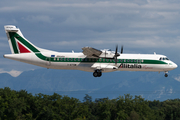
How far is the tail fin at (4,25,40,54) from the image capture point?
205ft

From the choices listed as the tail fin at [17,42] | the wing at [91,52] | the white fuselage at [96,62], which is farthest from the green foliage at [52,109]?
the wing at [91,52]

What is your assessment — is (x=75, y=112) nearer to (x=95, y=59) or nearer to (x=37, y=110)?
(x=37, y=110)

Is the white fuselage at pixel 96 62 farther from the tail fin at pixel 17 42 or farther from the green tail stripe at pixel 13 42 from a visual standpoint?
the green tail stripe at pixel 13 42

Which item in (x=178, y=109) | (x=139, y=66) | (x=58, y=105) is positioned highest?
(x=139, y=66)

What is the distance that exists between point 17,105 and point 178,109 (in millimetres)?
106213

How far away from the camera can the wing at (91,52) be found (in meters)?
55.3

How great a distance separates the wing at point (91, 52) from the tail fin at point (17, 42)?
11.6m

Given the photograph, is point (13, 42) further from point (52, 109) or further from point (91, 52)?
point (52, 109)

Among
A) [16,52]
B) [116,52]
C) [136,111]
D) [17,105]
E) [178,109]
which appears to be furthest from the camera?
[178,109]

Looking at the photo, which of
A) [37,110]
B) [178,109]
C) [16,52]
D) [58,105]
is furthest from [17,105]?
[178,109]

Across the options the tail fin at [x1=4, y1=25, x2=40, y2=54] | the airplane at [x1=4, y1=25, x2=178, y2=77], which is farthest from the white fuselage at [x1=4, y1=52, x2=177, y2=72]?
the tail fin at [x1=4, y1=25, x2=40, y2=54]

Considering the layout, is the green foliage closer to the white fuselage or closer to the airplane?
the airplane

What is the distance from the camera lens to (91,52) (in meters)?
57.5

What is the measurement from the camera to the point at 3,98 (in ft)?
320
